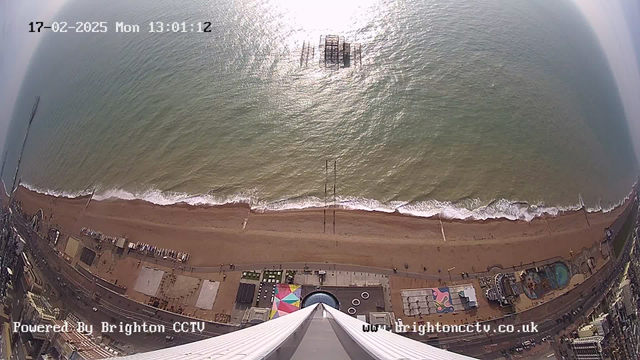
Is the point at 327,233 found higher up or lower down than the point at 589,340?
higher up

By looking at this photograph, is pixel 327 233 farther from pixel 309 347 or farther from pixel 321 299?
pixel 309 347

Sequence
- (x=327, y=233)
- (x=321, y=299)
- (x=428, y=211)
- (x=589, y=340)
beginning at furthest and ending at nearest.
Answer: (x=428, y=211) → (x=327, y=233) → (x=321, y=299) → (x=589, y=340)

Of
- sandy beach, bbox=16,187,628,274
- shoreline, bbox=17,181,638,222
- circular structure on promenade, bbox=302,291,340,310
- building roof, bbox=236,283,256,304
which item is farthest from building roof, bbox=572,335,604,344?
building roof, bbox=236,283,256,304

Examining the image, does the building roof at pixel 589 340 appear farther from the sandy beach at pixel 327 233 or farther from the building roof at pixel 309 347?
the building roof at pixel 309 347

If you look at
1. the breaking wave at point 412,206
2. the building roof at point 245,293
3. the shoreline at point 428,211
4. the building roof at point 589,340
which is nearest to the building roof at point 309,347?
the building roof at point 245,293

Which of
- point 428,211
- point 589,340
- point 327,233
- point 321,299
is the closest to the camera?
point 589,340

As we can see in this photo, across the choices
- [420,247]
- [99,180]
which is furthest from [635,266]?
[99,180]

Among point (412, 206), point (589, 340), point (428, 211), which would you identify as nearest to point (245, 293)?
point (412, 206)
